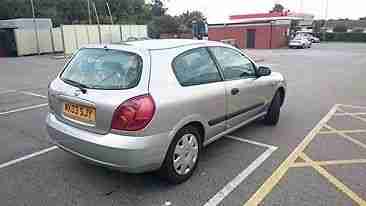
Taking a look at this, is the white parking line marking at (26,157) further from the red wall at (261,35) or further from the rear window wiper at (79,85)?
the red wall at (261,35)

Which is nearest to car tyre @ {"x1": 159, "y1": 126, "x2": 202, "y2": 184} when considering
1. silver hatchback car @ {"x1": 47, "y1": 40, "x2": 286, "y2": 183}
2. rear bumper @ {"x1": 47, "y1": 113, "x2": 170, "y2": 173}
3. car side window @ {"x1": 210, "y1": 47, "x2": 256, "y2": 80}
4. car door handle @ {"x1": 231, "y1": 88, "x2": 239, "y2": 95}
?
silver hatchback car @ {"x1": 47, "y1": 40, "x2": 286, "y2": 183}

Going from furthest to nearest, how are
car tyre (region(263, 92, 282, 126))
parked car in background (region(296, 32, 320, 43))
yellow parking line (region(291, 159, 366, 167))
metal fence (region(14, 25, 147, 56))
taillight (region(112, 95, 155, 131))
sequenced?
parked car in background (region(296, 32, 320, 43))
metal fence (region(14, 25, 147, 56))
car tyre (region(263, 92, 282, 126))
yellow parking line (region(291, 159, 366, 167))
taillight (region(112, 95, 155, 131))

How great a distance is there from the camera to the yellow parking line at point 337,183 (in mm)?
3125

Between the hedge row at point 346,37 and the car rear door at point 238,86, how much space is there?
50.7m

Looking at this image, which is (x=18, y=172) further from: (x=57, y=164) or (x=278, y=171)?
(x=278, y=171)

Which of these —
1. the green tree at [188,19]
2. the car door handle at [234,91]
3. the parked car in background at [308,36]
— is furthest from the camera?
the green tree at [188,19]

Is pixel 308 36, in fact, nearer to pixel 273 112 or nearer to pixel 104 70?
pixel 273 112

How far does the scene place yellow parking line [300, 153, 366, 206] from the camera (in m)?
3.12

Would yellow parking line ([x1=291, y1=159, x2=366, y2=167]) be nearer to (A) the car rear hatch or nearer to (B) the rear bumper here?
(B) the rear bumper

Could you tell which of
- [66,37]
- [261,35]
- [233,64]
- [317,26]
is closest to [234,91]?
[233,64]

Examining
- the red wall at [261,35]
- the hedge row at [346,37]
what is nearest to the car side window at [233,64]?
the red wall at [261,35]

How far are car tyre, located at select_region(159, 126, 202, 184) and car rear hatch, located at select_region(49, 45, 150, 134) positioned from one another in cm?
65

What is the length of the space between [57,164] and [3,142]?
1.37 m

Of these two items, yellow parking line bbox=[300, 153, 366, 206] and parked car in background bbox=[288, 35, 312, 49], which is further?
parked car in background bbox=[288, 35, 312, 49]
